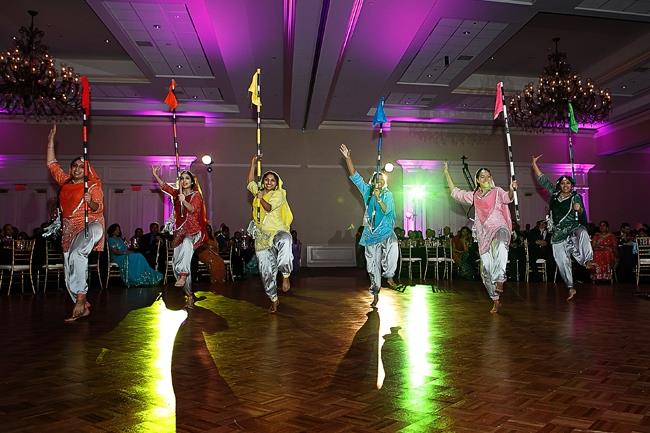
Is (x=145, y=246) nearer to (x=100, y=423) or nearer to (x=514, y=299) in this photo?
(x=514, y=299)

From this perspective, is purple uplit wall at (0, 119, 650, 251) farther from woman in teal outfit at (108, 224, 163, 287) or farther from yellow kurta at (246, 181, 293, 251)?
yellow kurta at (246, 181, 293, 251)

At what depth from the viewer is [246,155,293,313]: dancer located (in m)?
5.13

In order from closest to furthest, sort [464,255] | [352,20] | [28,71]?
[352,20] < [28,71] < [464,255]

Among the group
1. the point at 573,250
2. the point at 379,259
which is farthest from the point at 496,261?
the point at 573,250

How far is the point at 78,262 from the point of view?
4789mm

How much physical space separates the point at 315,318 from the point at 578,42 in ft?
27.8

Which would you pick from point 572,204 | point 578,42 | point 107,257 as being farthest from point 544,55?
point 107,257

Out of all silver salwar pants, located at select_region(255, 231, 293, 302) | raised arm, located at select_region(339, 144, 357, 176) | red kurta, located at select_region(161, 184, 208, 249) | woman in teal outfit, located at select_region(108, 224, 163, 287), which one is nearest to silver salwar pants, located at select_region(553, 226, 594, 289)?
raised arm, located at select_region(339, 144, 357, 176)

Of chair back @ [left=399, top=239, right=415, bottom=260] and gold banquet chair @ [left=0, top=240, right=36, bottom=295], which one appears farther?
chair back @ [left=399, top=239, right=415, bottom=260]

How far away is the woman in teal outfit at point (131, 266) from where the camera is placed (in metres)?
8.96

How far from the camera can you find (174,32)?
27.7 feet

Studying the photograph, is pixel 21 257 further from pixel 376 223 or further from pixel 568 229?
pixel 568 229

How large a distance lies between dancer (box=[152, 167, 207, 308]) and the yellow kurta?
70 cm

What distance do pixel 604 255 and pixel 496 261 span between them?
205 inches
